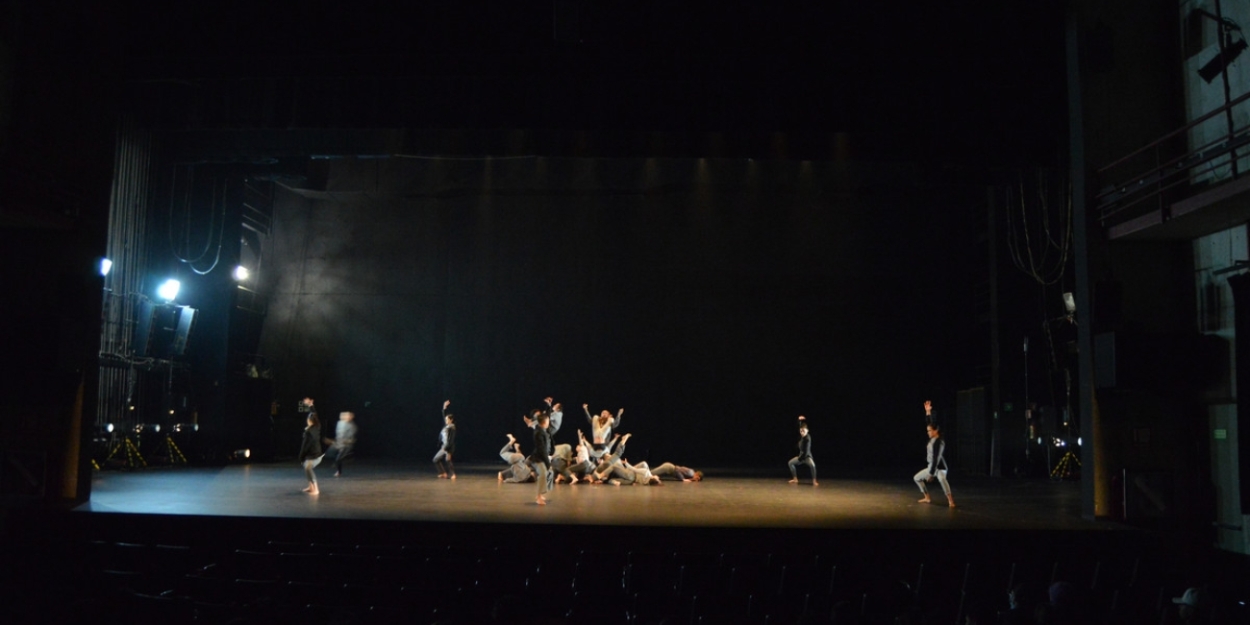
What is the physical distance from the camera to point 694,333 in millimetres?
22750

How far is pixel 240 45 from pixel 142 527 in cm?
674

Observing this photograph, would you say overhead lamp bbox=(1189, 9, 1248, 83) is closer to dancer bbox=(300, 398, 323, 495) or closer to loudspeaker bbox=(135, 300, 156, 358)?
dancer bbox=(300, 398, 323, 495)

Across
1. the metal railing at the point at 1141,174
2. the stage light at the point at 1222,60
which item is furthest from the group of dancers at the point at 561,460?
the stage light at the point at 1222,60

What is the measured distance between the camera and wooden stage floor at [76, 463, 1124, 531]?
10438mm

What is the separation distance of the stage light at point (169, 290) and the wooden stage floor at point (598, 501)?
382cm

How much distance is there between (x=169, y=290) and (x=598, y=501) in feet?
40.1

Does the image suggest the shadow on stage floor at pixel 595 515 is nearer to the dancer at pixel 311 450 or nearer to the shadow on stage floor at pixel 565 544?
the shadow on stage floor at pixel 565 544

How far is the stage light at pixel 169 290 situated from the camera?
19.4 metres

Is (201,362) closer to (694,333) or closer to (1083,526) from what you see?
(694,333)

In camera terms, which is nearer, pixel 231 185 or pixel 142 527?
pixel 142 527

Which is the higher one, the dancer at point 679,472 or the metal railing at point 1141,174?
the metal railing at point 1141,174

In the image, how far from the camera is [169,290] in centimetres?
1953

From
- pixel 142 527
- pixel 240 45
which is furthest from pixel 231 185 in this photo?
pixel 142 527

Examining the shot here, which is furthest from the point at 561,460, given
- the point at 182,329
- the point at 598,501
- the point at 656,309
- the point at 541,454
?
the point at 182,329
